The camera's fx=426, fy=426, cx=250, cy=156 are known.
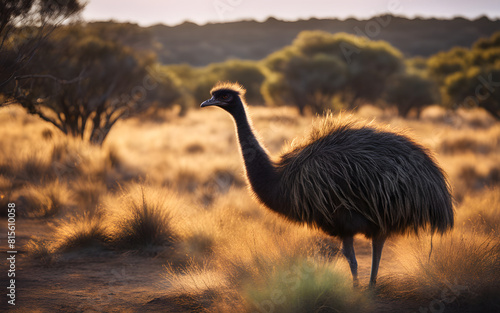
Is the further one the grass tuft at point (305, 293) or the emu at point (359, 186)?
the emu at point (359, 186)

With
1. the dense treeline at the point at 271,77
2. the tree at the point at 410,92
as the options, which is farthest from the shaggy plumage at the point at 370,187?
the tree at the point at 410,92

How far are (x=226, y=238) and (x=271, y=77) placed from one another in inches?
1150

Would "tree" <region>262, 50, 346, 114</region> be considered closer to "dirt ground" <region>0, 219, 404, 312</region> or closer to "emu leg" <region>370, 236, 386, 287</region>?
"dirt ground" <region>0, 219, 404, 312</region>

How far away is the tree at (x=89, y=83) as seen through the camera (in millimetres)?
12188

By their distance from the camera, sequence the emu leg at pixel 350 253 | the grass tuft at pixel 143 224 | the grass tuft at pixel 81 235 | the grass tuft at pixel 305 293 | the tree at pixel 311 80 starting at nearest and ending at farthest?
the grass tuft at pixel 305 293, the emu leg at pixel 350 253, the grass tuft at pixel 81 235, the grass tuft at pixel 143 224, the tree at pixel 311 80

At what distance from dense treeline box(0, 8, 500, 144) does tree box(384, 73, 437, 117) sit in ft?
0.25

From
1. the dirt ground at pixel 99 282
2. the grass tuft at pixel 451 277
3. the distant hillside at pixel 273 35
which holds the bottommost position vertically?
the dirt ground at pixel 99 282

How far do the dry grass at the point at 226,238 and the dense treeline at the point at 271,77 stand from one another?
6.94 ft

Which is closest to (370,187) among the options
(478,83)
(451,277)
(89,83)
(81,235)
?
(451,277)

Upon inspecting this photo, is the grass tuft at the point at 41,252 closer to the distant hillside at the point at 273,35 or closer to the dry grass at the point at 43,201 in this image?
the dry grass at the point at 43,201

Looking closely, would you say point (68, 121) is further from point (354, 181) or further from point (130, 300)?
point (354, 181)

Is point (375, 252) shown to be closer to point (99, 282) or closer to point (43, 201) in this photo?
point (99, 282)

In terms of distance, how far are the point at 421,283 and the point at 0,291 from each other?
14.5 ft

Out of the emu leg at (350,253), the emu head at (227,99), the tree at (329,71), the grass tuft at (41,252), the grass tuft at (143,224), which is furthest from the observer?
the tree at (329,71)
